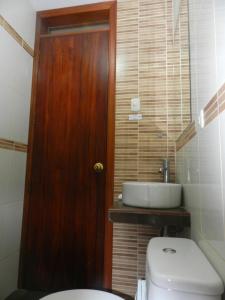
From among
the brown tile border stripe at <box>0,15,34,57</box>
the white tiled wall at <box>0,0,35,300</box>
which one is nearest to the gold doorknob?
the white tiled wall at <box>0,0,35,300</box>

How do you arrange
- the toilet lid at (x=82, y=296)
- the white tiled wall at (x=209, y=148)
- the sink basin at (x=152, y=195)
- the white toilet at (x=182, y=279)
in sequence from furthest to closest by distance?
the sink basin at (x=152, y=195)
the toilet lid at (x=82, y=296)
the white tiled wall at (x=209, y=148)
the white toilet at (x=182, y=279)

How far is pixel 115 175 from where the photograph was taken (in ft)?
5.16

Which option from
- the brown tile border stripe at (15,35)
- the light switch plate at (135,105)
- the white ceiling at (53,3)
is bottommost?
the light switch plate at (135,105)

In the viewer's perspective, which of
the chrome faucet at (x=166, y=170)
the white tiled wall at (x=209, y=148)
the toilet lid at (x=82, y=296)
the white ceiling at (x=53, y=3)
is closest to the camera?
the white tiled wall at (x=209, y=148)

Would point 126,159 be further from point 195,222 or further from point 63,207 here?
point 195,222

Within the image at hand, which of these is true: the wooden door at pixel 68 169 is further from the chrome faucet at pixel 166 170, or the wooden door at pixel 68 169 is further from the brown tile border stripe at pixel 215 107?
the brown tile border stripe at pixel 215 107

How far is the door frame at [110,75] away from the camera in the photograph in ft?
5.03

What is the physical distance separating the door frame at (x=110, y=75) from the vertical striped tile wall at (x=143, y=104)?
43 millimetres

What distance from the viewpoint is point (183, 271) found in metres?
0.53

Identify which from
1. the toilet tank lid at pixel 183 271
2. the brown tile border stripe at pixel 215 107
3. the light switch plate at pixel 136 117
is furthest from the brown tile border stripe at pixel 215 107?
the light switch plate at pixel 136 117

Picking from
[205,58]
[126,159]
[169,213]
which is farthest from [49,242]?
[205,58]

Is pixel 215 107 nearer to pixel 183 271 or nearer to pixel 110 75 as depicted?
pixel 183 271

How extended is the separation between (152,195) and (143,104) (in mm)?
787

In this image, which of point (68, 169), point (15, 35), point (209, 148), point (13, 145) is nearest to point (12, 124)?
point (13, 145)
